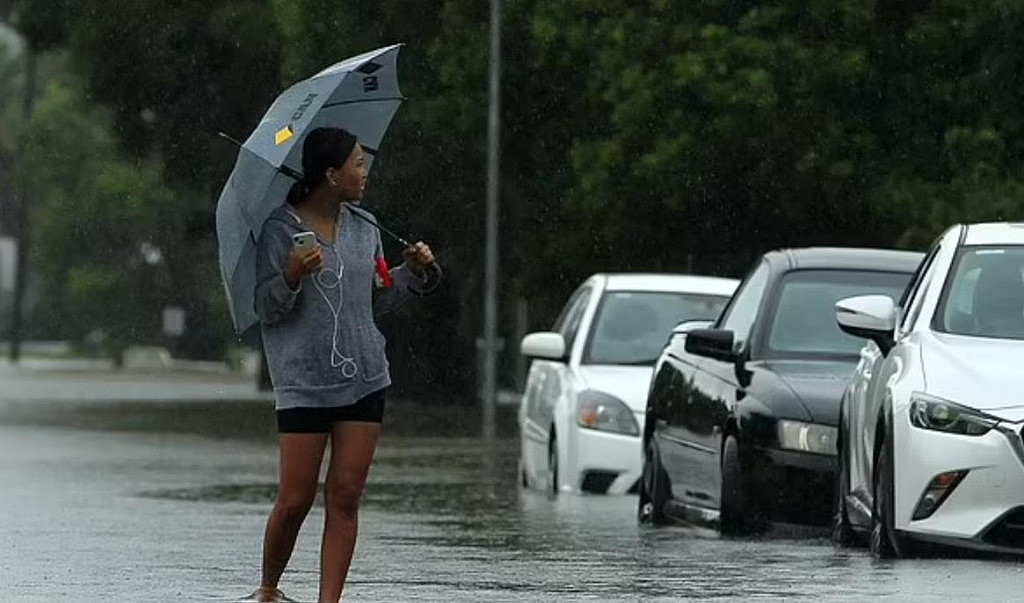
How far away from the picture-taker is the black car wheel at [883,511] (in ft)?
42.1

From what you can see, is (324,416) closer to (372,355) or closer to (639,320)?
(372,355)

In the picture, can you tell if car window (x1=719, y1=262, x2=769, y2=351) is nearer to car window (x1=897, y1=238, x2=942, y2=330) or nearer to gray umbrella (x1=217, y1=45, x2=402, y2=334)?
car window (x1=897, y1=238, x2=942, y2=330)

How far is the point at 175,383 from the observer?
66375 millimetres

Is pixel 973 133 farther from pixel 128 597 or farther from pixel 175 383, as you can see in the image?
pixel 175 383

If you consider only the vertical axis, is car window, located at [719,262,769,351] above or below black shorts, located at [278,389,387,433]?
below

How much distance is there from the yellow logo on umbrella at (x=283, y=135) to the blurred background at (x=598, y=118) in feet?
73.2

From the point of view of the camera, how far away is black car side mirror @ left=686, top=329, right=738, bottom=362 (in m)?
15.8

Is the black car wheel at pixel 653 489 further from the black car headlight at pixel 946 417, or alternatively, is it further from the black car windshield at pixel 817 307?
the black car headlight at pixel 946 417

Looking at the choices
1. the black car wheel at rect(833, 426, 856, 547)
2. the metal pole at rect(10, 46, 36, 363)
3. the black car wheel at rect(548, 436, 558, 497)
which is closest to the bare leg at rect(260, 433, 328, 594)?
the black car wheel at rect(833, 426, 856, 547)

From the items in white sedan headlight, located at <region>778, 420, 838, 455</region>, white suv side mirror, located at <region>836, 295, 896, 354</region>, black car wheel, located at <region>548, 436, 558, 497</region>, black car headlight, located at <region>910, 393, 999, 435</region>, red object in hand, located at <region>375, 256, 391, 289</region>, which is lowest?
black car wheel, located at <region>548, 436, 558, 497</region>

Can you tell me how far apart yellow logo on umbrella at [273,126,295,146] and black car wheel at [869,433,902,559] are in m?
3.67

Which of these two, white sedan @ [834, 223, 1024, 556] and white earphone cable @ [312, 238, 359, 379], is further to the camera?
white sedan @ [834, 223, 1024, 556]

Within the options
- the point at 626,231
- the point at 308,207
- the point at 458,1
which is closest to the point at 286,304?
the point at 308,207

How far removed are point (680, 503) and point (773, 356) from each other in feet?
4.28
